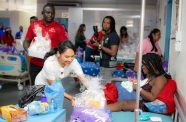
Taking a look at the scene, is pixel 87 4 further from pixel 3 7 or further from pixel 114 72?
pixel 114 72

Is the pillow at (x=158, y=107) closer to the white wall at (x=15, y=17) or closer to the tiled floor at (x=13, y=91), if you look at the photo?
the tiled floor at (x=13, y=91)

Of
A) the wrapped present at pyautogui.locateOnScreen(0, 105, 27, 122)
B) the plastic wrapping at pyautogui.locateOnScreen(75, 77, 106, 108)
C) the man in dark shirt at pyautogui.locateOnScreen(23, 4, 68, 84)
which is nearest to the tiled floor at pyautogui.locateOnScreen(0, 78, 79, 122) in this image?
the man in dark shirt at pyautogui.locateOnScreen(23, 4, 68, 84)

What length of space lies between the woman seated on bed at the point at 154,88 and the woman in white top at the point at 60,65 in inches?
19.6

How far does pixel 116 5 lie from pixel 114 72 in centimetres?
612

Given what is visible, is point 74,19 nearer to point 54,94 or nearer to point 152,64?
point 152,64

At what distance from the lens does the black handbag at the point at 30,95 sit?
2035mm

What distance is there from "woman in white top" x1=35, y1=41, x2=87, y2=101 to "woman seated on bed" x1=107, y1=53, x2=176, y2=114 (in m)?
0.50

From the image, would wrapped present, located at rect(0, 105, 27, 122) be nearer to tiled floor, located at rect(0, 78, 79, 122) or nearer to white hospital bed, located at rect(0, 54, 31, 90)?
tiled floor, located at rect(0, 78, 79, 122)

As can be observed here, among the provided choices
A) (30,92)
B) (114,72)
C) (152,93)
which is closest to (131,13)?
(114,72)

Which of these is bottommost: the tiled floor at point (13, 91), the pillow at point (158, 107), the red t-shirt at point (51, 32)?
the tiled floor at point (13, 91)

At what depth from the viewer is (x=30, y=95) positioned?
6.86ft

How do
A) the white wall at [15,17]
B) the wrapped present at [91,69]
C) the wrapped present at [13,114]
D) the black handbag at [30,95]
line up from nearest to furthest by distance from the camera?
1. the wrapped present at [13,114]
2. the black handbag at [30,95]
3. the wrapped present at [91,69]
4. the white wall at [15,17]

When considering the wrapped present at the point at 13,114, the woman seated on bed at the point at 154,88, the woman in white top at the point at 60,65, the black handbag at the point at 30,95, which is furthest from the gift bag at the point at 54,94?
the woman seated on bed at the point at 154,88

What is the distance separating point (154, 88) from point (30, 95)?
119 cm
